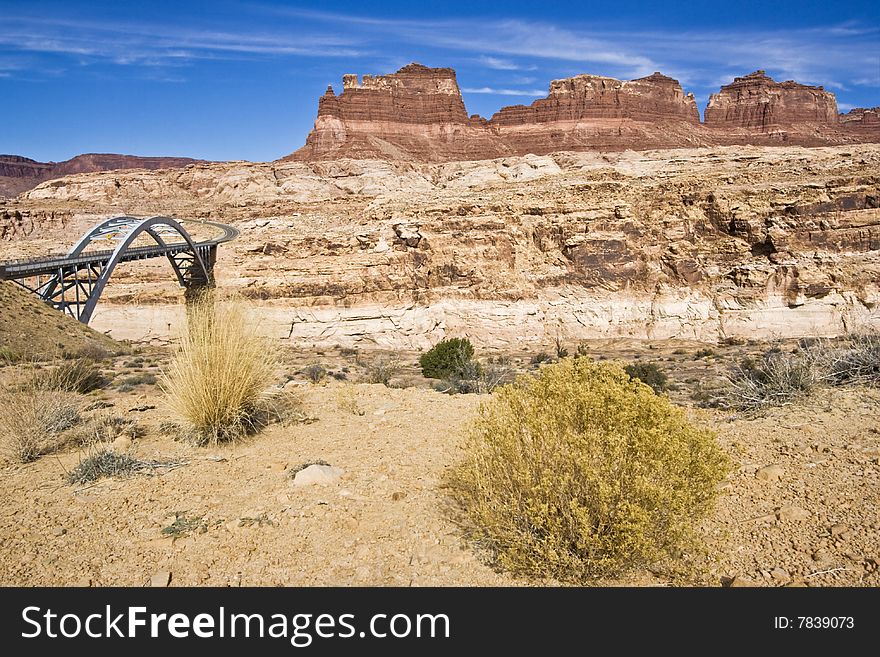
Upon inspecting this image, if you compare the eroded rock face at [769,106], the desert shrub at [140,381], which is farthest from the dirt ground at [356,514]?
the eroded rock face at [769,106]

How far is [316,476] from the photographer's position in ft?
14.7

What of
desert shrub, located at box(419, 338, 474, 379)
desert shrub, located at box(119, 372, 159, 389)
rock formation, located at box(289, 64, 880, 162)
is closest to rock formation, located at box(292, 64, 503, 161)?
rock formation, located at box(289, 64, 880, 162)

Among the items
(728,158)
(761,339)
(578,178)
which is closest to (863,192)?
(761,339)

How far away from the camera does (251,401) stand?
5867mm

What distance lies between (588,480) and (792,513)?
70.6 inches

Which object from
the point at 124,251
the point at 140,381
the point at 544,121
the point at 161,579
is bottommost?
the point at 140,381

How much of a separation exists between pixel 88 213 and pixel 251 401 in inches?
1848

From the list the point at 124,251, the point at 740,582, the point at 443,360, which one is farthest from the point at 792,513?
the point at 124,251

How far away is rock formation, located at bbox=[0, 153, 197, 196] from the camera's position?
127312mm

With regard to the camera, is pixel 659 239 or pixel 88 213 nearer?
pixel 659 239

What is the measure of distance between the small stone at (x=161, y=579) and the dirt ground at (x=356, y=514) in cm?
1

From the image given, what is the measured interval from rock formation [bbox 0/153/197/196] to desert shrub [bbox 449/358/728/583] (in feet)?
481

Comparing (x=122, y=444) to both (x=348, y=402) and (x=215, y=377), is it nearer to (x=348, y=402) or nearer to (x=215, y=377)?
(x=215, y=377)

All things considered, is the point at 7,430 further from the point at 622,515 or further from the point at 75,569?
the point at 622,515
